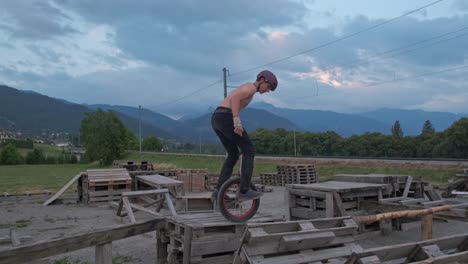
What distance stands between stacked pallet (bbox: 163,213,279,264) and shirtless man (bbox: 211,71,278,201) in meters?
1.08

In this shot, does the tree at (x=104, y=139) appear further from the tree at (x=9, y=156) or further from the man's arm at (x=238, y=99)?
the man's arm at (x=238, y=99)

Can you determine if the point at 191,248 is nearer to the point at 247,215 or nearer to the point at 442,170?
the point at 247,215

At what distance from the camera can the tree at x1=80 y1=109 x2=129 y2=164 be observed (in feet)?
233

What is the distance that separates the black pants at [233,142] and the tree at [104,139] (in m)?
69.0

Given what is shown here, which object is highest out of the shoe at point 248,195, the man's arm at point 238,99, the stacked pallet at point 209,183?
the man's arm at point 238,99

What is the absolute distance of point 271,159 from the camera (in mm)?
36438

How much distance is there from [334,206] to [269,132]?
49.1 meters

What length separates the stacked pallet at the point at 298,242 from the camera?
170 inches

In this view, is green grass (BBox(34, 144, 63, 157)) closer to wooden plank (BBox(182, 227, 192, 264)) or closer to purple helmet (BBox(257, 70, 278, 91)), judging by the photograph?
wooden plank (BBox(182, 227, 192, 264))

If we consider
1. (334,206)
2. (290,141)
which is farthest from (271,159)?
(334,206)

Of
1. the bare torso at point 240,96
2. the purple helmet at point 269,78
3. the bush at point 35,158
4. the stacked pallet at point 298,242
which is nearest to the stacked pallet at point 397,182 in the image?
the stacked pallet at point 298,242

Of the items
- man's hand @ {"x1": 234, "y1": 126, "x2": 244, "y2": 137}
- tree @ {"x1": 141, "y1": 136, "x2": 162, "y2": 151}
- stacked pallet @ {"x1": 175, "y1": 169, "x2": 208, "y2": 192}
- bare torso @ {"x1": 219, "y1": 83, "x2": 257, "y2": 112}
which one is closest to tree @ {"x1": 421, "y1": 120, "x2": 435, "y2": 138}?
stacked pallet @ {"x1": 175, "y1": 169, "x2": 208, "y2": 192}

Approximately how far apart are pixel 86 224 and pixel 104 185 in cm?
532

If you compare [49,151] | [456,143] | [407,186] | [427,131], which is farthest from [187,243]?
[49,151]
